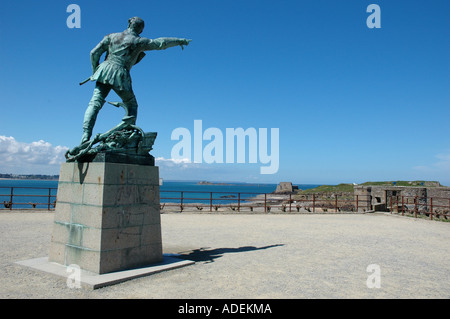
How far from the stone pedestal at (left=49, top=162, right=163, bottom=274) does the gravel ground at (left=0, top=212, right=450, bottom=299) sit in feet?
1.63

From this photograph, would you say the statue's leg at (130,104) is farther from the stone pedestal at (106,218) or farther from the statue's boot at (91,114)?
the stone pedestal at (106,218)

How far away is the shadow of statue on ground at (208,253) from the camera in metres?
6.32

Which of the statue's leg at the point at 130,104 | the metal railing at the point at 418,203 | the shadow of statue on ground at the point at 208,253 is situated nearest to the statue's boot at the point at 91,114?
the statue's leg at the point at 130,104

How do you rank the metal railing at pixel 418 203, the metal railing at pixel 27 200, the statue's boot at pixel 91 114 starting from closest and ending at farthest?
1. the statue's boot at pixel 91 114
2. the metal railing at pixel 27 200
3. the metal railing at pixel 418 203

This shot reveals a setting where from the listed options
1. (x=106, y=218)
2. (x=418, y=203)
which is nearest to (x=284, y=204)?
(x=418, y=203)

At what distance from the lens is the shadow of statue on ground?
6.32 meters

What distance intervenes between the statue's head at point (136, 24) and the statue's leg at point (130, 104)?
1102 millimetres

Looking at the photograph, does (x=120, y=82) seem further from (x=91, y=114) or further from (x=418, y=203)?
(x=418, y=203)

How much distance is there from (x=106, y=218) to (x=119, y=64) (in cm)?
259

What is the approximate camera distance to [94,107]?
220 inches

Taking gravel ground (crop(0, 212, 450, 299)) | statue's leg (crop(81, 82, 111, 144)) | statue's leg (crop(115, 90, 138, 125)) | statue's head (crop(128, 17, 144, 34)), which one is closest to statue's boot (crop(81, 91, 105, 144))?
statue's leg (crop(81, 82, 111, 144))
